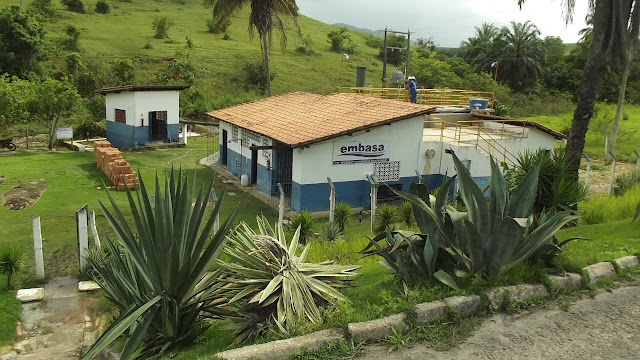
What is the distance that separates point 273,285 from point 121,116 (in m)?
23.8

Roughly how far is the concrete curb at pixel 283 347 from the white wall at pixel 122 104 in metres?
23.8

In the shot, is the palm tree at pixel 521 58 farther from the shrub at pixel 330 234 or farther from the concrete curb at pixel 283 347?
the concrete curb at pixel 283 347

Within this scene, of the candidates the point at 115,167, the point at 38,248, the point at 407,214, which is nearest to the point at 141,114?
the point at 115,167

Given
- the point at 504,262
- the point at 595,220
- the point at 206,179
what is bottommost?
the point at 206,179

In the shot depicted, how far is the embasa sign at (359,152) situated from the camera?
17219 millimetres

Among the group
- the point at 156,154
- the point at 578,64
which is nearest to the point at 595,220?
the point at 156,154

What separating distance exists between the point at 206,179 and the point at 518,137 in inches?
450

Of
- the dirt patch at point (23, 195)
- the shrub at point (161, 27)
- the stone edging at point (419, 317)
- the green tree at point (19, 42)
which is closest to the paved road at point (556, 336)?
the stone edging at point (419, 317)

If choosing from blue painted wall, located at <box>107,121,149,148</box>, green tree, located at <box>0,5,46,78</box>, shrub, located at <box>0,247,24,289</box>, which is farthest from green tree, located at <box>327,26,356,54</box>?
shrub, located at <box>0,247,24,289</box>

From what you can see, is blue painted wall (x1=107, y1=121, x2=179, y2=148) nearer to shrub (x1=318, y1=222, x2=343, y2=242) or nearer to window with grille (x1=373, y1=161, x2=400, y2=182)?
window with grille (x1=373, y1=161, x2=400, y2=182)

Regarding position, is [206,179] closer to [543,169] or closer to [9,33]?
[543,169]

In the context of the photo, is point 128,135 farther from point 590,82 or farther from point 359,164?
point 590,82

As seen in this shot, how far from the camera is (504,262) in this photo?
6293 millimetres

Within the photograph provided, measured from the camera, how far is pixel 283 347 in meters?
5.30
